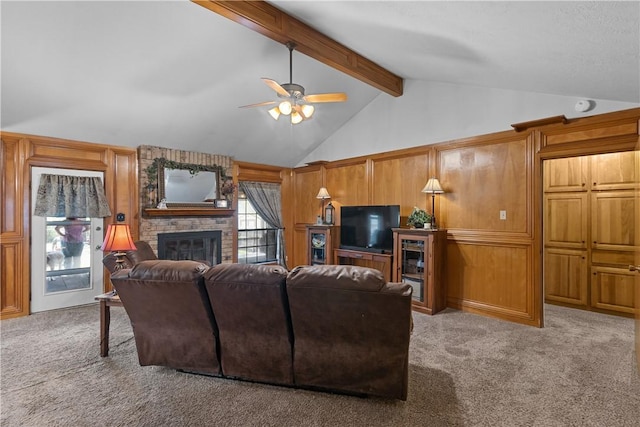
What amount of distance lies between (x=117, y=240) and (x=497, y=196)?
14.5ft

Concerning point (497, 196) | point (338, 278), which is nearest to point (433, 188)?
point (497, 196)

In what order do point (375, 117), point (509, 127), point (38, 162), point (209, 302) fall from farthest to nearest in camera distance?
point (375, 117) < point (38, 162) < point (509, 127) < point (209, 302)

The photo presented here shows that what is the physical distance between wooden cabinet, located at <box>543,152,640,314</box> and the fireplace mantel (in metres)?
5.30

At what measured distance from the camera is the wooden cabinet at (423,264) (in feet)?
13.6

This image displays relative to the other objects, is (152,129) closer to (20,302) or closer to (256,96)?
(256,96)

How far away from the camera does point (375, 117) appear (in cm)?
543

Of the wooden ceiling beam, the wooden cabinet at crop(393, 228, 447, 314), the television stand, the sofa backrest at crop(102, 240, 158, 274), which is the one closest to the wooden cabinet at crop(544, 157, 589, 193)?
the wooden cabinet at crop(393, 228, 447, 314)

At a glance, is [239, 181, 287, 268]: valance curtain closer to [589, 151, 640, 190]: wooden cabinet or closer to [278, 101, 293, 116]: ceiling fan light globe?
[278, 101, 293, 116]: ceiling fan light globe

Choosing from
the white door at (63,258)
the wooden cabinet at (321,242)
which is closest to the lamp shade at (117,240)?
the white door at (63,258)

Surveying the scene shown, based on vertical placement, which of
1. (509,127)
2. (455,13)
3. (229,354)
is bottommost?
(229,354)

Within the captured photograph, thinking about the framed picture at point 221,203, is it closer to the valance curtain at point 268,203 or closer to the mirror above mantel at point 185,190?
the mirror above mantel at point 185,190

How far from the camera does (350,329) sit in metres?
2.05

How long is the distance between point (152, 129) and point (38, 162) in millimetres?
1481

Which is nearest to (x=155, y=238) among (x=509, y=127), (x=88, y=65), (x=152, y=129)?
(x=152, y=129)
